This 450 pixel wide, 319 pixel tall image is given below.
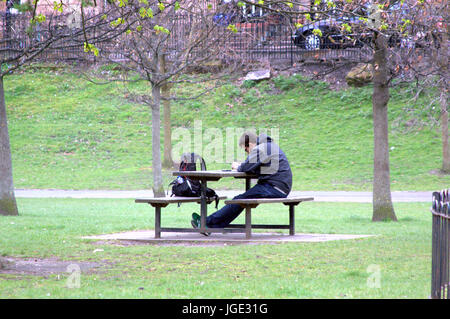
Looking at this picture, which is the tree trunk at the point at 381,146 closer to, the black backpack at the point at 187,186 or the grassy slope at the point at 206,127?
the black backpack at the point at 187,186

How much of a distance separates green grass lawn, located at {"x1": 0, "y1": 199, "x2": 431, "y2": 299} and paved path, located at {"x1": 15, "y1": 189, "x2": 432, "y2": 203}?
200 inches

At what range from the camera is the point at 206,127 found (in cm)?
2773

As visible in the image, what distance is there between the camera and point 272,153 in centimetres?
1034

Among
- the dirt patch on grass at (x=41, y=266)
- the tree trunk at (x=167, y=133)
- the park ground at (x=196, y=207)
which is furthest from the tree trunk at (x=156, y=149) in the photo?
the dirt patch on grass at (x=41, y=266)

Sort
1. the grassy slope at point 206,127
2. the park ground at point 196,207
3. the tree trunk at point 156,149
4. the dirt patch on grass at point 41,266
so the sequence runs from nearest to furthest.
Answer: the park ground at point 196,207 < the dirt patch on grass at point 41,266 < the tree trunk at point 156,149 < the grassy slope at point 206,127

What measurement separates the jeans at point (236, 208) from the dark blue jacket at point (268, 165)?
0.10 meters

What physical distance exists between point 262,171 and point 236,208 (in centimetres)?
72

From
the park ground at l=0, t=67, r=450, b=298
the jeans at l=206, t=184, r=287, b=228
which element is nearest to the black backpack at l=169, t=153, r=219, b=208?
the jeans at l=206, t=184, r=287, b=228

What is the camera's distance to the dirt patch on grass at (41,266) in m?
7.21

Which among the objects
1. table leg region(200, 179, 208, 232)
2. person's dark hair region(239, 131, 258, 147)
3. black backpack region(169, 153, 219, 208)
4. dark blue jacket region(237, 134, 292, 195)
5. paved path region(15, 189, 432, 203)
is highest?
person's dark hair region(239, 131, 258, 147)

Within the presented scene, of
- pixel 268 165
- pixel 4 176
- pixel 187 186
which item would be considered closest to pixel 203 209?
pixel 187 186

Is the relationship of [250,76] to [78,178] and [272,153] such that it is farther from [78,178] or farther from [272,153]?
[272,153]

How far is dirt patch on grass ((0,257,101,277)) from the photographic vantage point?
23.7 ft

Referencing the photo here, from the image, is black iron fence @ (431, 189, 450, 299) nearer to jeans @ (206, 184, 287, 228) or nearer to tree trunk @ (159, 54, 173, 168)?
jeans @ (206, 184, 287, 228)
